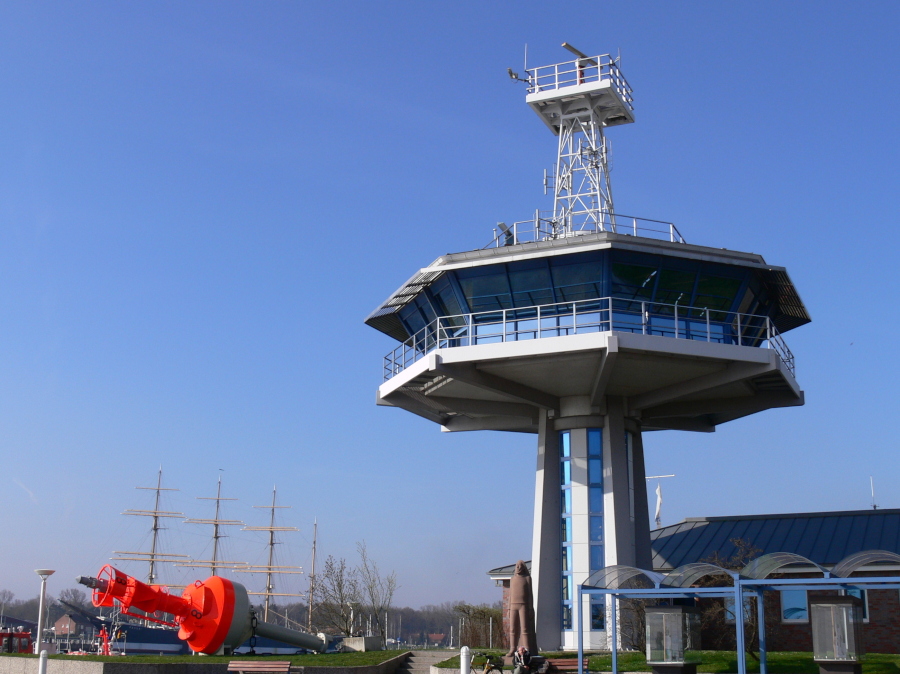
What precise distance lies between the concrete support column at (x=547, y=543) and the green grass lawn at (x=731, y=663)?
3.25m

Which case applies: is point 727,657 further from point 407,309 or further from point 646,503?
point 407,309

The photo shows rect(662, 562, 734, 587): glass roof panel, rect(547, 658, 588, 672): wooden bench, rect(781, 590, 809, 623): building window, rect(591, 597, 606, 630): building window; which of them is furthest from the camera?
rect(781, 590, 809, 623): building window

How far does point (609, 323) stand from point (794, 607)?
507 inches

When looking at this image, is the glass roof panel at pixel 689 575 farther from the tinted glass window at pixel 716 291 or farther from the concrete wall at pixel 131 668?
the tinted glass window at pixel 716 291

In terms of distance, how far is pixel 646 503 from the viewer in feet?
112

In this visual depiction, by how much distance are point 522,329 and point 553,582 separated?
8.74 m

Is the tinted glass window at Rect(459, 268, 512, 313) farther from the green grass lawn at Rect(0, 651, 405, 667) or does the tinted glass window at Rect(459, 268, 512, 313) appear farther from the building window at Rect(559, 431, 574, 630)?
the green grass lawn at Rect(0, 651, 405, 667)

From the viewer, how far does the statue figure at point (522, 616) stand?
26719mm

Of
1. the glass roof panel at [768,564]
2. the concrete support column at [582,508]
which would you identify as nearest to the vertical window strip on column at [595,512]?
the concrete support column at [582,508]

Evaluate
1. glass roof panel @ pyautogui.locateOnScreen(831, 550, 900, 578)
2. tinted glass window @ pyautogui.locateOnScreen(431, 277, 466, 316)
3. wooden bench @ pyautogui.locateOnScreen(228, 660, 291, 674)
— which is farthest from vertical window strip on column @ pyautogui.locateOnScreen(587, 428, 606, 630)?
wooden bench @ pyautogui.locateOnScreen(228, 660, 291, 674)

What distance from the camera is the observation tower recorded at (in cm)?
2966

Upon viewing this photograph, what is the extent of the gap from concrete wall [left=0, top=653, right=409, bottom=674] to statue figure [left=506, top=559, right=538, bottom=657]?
12.9 feet

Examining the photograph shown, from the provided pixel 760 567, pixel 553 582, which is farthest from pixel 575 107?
pixel 760 567

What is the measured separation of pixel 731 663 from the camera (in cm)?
2570
